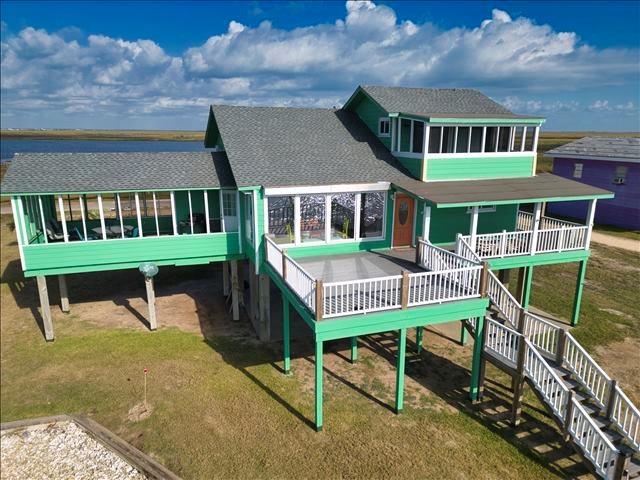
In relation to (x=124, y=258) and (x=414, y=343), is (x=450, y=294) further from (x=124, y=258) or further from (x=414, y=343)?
(x=124, y=258)

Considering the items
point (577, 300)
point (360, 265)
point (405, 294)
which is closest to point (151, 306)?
point (360, 265)

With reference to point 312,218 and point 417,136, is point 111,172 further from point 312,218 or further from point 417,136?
point 417,136

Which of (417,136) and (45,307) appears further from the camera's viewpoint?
(417,136)

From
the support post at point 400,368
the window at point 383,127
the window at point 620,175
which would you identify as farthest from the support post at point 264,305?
the window at point 620,175

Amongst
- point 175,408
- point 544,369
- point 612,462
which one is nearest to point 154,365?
point 175,408

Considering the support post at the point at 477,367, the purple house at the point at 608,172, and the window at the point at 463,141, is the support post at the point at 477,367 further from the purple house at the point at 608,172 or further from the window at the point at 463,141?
the purple house at the point at 608,172
